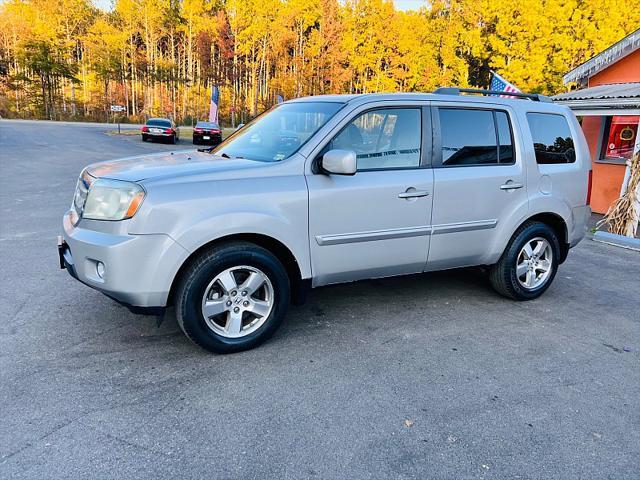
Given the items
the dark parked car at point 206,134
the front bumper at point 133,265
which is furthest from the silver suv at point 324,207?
the dark parked car at point 206,134

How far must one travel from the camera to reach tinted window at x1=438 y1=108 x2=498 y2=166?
4355 mm

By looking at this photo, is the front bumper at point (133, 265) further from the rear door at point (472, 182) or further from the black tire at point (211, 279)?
the rear door at point (472, 182)

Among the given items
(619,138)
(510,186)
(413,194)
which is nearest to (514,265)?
(510,186)

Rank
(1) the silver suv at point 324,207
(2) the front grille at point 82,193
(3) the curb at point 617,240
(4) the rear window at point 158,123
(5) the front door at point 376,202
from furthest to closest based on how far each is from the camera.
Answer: (4) the rear window at point 158,123 < (3) the curb at point 617,240 < (5) the front door at point 376,202 < (2) the front grille at point 82,193 < (1) the silver suv at point 324,207

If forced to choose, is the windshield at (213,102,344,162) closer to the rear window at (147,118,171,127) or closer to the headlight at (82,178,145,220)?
the headlight at (82,178,145,220)

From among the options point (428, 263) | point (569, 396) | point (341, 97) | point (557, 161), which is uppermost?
point (341, 97)

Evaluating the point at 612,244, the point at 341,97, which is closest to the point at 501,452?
the point at 341,97

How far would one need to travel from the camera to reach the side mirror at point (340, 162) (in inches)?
140

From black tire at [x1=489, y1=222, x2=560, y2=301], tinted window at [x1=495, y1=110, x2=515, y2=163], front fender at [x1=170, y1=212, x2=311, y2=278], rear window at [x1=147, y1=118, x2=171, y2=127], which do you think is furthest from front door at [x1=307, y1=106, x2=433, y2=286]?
rear window at [x1=147, y1=118, x2=171, y2=127]

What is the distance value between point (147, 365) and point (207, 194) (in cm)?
123

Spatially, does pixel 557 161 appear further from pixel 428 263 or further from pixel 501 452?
pixel 501 452

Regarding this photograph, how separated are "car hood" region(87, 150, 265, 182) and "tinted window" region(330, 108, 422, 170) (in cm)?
76

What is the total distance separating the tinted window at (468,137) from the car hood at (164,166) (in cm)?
167

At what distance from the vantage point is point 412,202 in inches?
163
